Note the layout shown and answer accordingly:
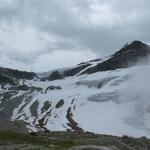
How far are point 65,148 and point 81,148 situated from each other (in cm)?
429

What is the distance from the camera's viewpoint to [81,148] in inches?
1629

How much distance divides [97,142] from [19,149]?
17842 mm

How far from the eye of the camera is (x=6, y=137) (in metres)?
61.0

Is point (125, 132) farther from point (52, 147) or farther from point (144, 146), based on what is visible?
point (52, 147)

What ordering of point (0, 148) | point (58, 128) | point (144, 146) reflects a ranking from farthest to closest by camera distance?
point (58, 128)
point (144, 146)
point (0, 148)

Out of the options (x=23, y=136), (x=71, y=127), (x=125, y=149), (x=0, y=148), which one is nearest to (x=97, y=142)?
(x=125, y=149)

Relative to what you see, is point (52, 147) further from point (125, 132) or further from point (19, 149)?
point (125, 132)

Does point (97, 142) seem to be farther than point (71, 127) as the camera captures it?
No

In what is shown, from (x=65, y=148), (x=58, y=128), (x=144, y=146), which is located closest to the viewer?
(x=65, y=148)

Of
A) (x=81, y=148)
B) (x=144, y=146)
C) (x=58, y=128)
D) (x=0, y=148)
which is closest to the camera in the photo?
(x=81, y=148)

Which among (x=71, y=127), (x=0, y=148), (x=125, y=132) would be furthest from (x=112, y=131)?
(x=0, y=148)

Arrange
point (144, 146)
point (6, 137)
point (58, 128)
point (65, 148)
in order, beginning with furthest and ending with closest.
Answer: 1. point (58, 128)
2. point (144, 146)
3. point (6, 137)
4. point (65, 148)

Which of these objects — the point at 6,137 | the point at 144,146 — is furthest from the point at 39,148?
the point at 144,146

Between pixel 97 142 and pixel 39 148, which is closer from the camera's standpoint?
pixel 39 148
